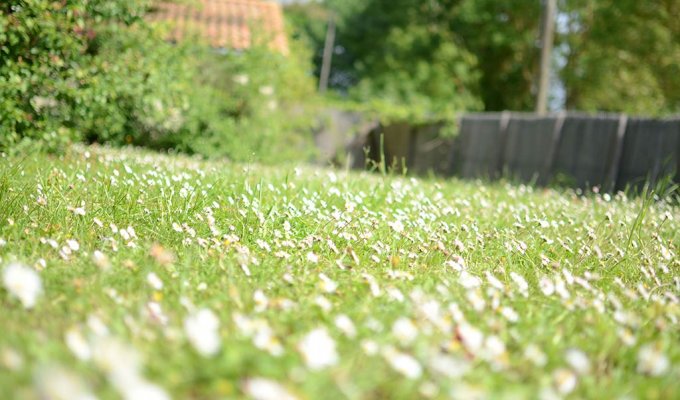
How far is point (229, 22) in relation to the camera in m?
16.4

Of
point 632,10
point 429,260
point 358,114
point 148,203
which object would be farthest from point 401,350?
point 632,10

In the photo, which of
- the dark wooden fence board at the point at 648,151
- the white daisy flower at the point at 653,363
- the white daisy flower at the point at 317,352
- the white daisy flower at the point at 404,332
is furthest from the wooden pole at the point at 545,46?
the white daisy flower at the point at 317,352

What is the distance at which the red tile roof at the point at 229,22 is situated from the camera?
38.7ft

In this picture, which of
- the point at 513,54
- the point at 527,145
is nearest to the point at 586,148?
the point at 527,145

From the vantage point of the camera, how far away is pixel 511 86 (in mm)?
23047

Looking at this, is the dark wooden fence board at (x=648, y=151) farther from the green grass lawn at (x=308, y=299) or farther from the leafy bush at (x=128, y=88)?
the leafy bush at (x=128, y=88)

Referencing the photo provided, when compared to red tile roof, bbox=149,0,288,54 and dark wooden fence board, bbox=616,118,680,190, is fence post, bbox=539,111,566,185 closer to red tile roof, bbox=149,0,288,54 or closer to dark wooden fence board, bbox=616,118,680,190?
dark wooden fence board, bbox=616,118,680,190

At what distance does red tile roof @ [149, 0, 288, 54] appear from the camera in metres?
11.8

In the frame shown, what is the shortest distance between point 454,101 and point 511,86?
217 centimetres

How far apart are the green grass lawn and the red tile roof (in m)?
7.98

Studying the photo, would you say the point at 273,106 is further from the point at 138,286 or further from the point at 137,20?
the point at 138,286

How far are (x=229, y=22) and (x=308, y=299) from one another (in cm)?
1509

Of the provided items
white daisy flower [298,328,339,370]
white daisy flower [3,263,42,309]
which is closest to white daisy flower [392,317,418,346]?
white daisy flower [298,328,339,370]

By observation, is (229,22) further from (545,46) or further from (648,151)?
(648,151)
